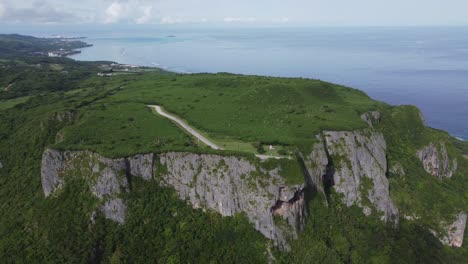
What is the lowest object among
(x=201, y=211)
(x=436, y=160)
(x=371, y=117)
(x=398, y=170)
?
(x=436, y=160)

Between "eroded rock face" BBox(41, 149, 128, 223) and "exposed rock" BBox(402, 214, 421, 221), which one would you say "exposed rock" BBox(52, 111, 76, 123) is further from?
"exposed rock" BBox(402, 214, 421, 221)

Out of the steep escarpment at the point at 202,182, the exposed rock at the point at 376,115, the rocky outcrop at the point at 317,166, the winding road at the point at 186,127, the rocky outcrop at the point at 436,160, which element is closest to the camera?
the steep escarpment at the point at 202,182

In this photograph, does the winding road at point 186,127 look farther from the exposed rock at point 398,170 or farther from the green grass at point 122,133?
the exposed rock at point 398,170

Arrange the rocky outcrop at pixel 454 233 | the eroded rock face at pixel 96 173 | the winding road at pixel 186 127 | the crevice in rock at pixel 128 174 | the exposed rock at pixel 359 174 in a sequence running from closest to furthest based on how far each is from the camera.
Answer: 1. the eroded rock face at pixel 96 173
2. the crevice in rock at pixel 128 174
3. the winding road at pixel 186 127
4. the exposed rock at pixel 359 174
5. the rocky outcrop at pixel 454 233

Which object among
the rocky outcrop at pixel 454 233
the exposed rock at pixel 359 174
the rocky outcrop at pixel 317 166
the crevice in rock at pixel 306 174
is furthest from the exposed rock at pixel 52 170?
the rocky outcrop at pixel 454 233

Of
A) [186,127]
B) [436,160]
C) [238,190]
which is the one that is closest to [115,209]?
[238,190]

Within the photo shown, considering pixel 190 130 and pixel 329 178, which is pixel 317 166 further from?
pixel 190 130

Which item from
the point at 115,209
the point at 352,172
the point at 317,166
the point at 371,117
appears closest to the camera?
the point at 115,209
